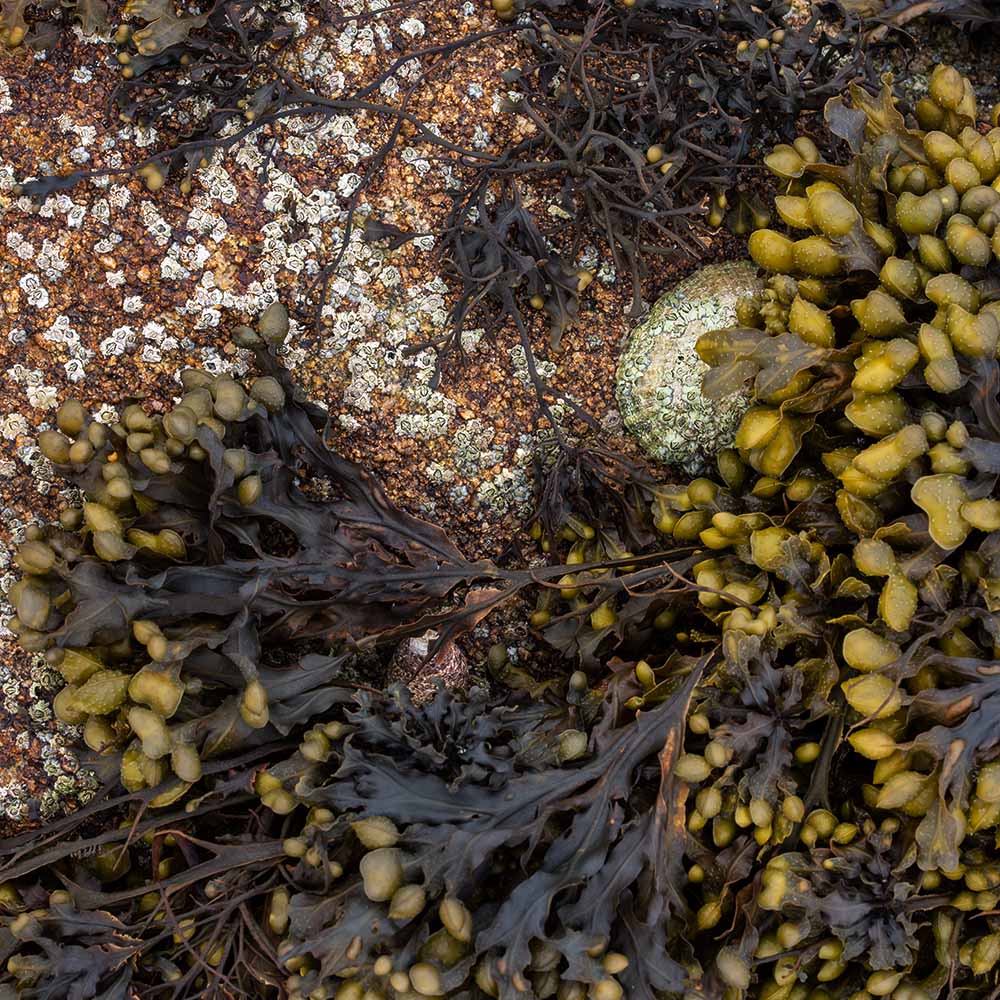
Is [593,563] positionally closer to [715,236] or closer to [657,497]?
[657,497]

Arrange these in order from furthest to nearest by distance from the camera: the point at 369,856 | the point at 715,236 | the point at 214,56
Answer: the point at 715,236 → the point at 214,56 → the point at 369,856

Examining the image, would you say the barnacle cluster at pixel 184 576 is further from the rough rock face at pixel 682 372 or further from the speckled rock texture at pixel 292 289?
the rough rock face at pixel 682 372

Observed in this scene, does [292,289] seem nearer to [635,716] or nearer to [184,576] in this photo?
[184,576]

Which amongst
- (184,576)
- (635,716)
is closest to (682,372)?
(635,716)

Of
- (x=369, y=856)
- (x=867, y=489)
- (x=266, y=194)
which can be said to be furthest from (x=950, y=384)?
(x=266, y=194)

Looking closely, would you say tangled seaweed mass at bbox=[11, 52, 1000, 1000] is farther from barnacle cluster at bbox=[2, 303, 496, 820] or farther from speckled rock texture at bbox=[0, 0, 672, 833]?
speckled rock texture at bbox=[0, 0, 672, 833]

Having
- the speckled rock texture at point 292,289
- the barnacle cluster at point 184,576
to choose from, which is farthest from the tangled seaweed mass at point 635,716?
the speckled rock texture at point 292,289
